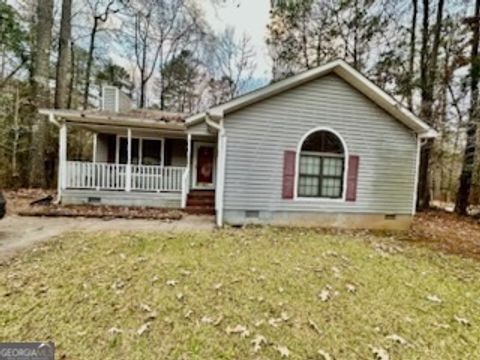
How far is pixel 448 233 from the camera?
10.1 m

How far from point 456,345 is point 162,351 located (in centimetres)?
318

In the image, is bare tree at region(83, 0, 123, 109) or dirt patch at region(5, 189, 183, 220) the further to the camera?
bare tree at region(83, 0, 123, 109)

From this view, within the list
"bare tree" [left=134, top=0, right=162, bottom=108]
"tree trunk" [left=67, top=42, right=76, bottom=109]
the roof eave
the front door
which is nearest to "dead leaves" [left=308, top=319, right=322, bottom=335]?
the roof eave

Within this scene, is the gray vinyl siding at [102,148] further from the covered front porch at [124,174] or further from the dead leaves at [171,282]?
the dead leaves at [171,282]

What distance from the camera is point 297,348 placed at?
10.8ft

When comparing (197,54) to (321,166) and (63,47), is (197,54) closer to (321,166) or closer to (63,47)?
(63,47)

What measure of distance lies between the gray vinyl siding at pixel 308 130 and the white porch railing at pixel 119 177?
3305mm

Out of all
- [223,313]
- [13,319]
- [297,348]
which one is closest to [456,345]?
[297,348]

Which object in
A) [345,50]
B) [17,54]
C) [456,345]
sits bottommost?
[456,345]

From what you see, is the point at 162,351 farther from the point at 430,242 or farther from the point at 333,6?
the point at 333,6

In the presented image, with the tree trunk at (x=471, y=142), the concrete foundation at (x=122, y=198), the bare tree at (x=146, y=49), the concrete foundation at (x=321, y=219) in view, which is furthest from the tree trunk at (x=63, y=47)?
the tree trunk at (x=471, y=142)

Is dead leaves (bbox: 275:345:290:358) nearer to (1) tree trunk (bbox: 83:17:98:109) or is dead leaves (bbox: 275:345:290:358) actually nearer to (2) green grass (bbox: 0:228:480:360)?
(2) green grass (bbox: 0:228:480:360)

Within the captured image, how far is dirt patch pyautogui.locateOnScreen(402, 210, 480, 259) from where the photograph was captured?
26.2ft

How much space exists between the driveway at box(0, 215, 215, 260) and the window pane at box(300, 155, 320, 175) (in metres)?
3.01
